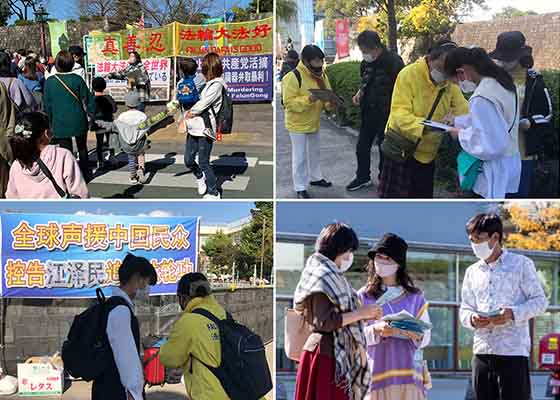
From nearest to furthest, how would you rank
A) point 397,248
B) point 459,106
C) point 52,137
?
point 397,248 → point 459,106 → point 52,137

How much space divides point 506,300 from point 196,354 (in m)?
1.90

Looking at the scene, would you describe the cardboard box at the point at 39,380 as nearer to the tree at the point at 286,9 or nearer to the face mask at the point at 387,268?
the face mask at the point at 387,268

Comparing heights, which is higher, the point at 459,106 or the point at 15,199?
the point at 459,106

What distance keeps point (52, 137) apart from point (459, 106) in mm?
2677

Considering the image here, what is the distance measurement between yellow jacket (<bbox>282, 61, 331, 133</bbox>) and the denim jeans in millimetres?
A: 585

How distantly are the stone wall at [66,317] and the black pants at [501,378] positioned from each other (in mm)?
1340

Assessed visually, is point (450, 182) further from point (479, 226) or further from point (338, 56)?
point (338, 56)

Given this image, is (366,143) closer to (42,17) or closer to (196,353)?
(196,353)

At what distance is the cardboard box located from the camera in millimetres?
4891

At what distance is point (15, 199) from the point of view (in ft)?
16.3

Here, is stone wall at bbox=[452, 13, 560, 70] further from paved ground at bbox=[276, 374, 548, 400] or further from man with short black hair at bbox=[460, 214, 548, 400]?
paved ground at bbox=[276, 374, 548, 400]

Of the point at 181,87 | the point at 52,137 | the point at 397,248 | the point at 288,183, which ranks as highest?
the point at 181,87

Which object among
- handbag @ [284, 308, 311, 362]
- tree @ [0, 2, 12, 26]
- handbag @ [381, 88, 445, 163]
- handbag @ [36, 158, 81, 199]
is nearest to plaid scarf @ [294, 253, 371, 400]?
handbag @ [284, 308, 311, 362]

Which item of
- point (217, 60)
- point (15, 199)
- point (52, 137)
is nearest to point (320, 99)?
point (217, 60)
